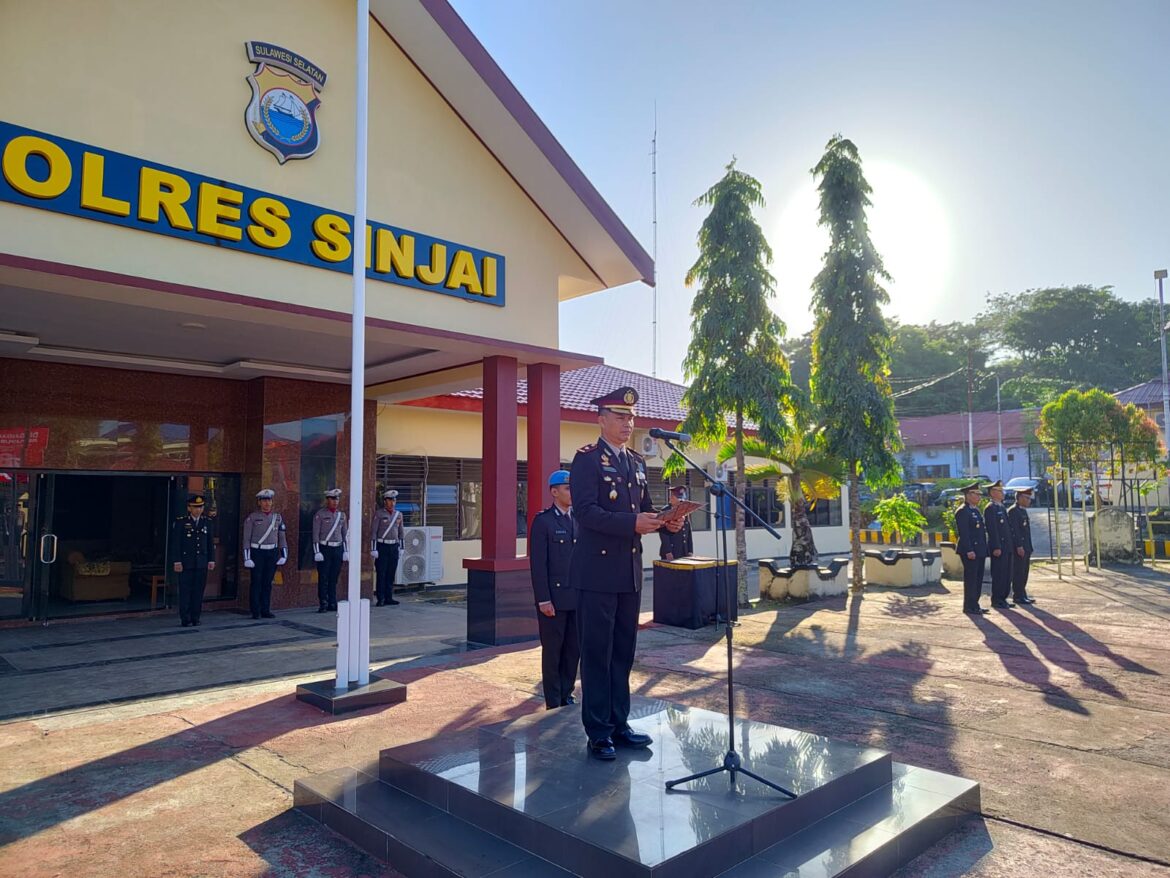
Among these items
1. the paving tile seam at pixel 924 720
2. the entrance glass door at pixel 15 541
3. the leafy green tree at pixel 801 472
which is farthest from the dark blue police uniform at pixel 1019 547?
the entrance glass door at pixel 15 541

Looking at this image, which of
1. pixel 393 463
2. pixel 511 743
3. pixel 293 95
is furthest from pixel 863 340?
pixel 511 743

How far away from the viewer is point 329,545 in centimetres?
1216

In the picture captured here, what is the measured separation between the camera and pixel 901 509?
1575cm

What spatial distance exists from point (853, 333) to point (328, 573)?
31.2ft

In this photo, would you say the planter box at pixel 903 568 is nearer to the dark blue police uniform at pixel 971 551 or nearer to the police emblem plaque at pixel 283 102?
the dark blue police uniform at pixel 971 551

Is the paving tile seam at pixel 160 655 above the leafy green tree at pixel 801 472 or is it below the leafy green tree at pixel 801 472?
below

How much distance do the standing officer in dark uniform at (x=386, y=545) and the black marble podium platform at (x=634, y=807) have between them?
860cm

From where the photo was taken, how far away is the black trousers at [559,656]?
19.4ft

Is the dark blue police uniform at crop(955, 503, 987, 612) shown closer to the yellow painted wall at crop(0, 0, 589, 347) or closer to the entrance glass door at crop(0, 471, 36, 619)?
the yellow painted wall at crop(0, 0, 589, 347)

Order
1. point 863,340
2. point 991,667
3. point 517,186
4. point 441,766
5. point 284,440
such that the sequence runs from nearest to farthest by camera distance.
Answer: point 441,766 → point 991,667 → point 517,186 → point 284,440 → point 863,340

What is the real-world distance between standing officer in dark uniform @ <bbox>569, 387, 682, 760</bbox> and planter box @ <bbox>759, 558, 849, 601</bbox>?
30.3 ft

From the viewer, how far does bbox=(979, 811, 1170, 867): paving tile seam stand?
Result: 11.7 ft

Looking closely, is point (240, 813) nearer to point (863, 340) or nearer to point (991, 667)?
point (991, 667)

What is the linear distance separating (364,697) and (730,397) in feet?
24.4
